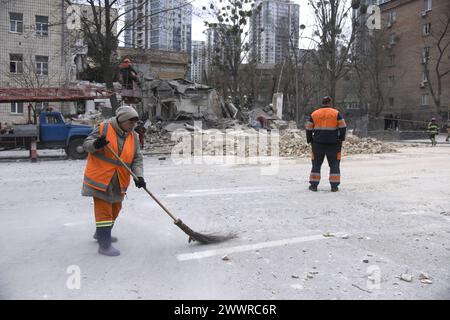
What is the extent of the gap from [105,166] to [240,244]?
1674 mm

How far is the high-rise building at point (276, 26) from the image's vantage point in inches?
1412

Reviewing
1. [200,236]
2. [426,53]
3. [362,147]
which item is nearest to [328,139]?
[200,236]

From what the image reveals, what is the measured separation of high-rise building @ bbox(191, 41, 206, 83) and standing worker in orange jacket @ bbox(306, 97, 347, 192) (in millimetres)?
33987

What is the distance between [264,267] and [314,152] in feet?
15.4

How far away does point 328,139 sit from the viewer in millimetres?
8391

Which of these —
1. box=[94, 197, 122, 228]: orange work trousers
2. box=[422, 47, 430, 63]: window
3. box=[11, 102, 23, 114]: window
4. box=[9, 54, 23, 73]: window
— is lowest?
box=[94, 197, 122, 228]: orange work trousers

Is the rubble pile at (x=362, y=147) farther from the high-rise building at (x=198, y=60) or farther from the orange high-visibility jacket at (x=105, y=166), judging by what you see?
the high-rise building at (x=198, y=60)

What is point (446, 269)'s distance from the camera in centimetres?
424

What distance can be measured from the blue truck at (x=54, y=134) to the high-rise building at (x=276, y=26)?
21.9m

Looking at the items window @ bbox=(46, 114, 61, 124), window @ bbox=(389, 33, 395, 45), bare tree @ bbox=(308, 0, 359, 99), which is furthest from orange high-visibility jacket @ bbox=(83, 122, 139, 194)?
window @ bbox=(389, 33, 395, 45)

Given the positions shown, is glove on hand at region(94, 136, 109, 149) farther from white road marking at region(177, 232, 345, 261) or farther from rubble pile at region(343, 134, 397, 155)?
rubble pile at region(343, 134, 397, 155)

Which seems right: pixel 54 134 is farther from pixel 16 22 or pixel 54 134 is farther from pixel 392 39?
pixel 392 39

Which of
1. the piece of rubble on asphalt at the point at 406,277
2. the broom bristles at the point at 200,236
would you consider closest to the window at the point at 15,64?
the broom bristles at the point at 200,236

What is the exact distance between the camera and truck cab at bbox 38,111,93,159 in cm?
1600
